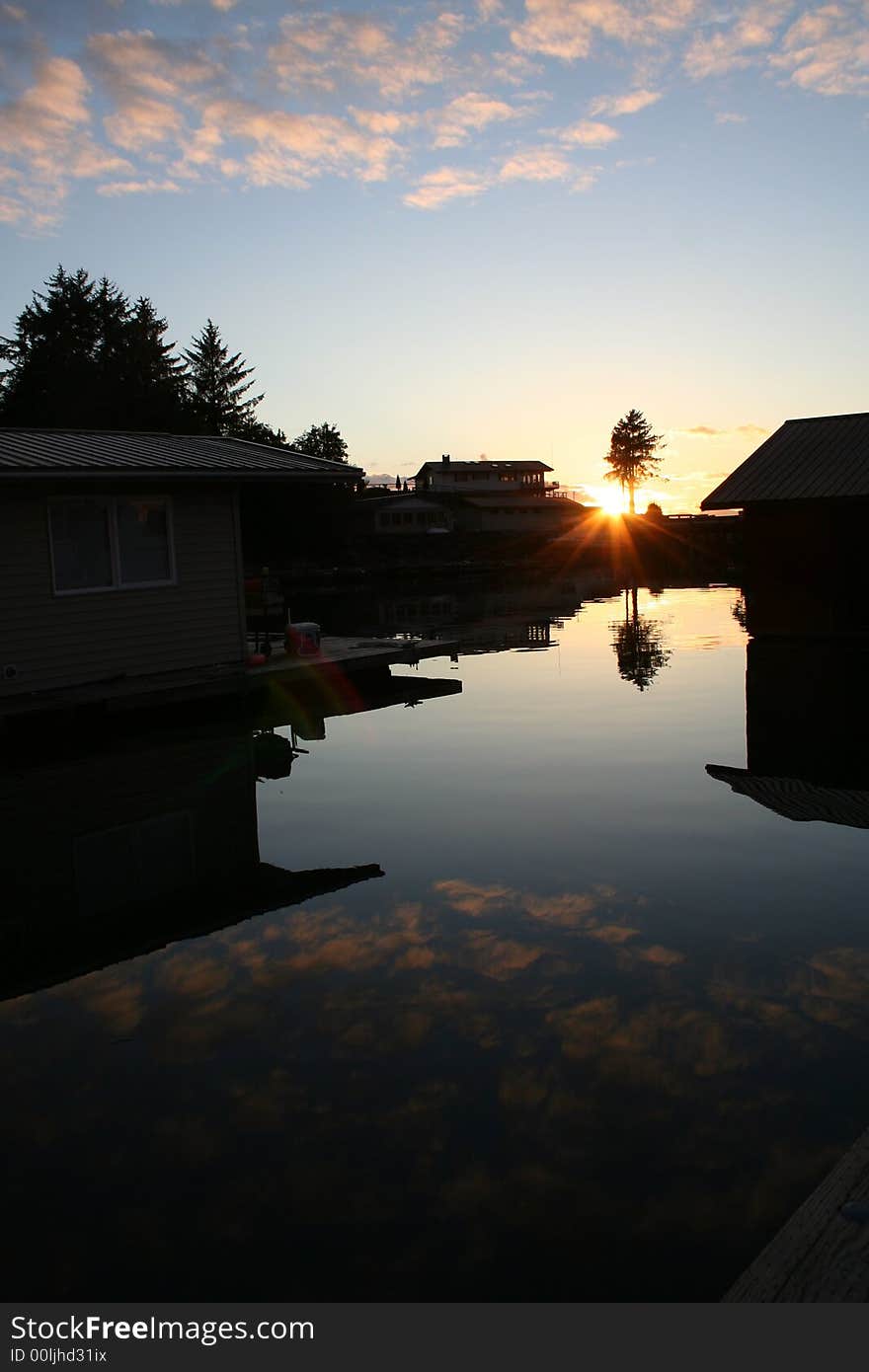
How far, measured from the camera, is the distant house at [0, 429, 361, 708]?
48.4 ft

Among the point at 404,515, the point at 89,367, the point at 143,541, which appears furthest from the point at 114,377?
the point at 143,541

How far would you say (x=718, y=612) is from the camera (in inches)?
1409

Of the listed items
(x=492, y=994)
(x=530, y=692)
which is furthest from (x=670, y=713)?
(x=492, y=994)

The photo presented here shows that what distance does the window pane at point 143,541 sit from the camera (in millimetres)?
16172

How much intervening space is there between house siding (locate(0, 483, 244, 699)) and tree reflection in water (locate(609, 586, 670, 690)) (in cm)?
757

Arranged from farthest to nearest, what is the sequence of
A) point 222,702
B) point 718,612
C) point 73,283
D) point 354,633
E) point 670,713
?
point 73,283, point 718,612, point 354,633, point 222,702, point 670,713

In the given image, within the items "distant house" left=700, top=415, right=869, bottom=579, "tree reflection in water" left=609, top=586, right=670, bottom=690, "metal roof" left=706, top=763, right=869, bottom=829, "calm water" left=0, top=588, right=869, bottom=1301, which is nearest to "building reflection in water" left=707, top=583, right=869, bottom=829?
"metal roof" left=706, top=763, right=869, bottom=829

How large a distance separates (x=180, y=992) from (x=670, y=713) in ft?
36.5

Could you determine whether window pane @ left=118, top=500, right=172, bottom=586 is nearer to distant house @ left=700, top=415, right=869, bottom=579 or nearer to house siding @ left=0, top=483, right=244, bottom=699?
house siding @ left=0, top=483, right=244, bottom=699

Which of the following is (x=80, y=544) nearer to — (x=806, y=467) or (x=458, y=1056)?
(x=458, y=1056)

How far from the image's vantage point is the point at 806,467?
2523cm

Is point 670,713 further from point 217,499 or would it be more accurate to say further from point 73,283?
point 73,283

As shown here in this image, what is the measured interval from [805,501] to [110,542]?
1544 centimetres
